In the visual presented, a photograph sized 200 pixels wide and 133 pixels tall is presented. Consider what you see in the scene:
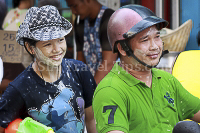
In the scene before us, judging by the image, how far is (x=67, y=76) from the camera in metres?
2.37

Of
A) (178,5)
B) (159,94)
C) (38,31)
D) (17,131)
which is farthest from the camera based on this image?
(178,5)

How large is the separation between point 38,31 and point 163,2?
2987 millimetres

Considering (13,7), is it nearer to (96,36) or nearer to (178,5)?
(96,36)

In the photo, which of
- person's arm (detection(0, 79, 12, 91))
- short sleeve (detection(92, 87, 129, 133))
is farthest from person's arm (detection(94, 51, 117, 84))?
short sleeve (detection(92, 87, 129, 133))

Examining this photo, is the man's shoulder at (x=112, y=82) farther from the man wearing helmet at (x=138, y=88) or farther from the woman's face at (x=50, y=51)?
the woman's face at (x=50, y=51)

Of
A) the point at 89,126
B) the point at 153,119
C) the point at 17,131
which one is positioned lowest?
the point at 89,126

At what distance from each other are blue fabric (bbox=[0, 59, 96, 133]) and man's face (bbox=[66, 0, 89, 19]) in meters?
1.68

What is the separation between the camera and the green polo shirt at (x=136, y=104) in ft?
5.59

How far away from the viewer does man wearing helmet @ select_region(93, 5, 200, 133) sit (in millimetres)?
1735

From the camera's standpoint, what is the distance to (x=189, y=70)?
2939 millimetres

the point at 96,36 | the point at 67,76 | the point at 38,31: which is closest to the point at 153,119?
the point at 67,76

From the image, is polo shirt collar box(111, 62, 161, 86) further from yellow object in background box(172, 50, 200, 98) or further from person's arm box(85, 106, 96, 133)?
yellow object in background box(172, 50, 200, 98)

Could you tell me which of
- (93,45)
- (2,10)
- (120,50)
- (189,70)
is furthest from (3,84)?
(189,70)

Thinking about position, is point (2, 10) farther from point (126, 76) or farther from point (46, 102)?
point (126, 76)
